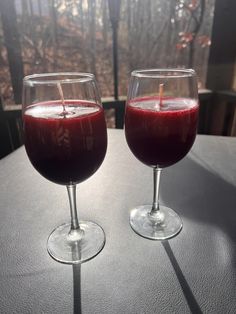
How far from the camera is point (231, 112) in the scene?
89.4 inches

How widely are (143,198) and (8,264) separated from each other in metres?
0.37

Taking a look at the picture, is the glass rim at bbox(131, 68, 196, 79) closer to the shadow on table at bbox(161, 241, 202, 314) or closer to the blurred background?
the shadow on table at bbox(161, 241, 202, 314)

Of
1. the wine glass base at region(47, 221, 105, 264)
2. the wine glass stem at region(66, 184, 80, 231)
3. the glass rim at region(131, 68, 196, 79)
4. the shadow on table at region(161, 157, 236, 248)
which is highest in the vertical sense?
the glass rim at region(131, 68, 196, 79)

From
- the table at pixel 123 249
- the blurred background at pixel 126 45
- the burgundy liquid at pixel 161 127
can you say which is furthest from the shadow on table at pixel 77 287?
the blurred background at pixel 126 45

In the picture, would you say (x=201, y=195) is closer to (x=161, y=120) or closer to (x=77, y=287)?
(x=161, y=120)

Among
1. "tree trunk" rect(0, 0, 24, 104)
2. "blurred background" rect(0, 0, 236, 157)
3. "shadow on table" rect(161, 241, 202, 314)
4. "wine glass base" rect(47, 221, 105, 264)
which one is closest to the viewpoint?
"shadow on table" rect(161, 241, 202, 314)

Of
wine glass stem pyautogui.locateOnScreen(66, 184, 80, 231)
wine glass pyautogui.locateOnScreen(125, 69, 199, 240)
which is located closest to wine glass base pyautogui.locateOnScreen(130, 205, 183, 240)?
wine glass pyautogui.locateOnScreen(125, 69, 199, 240)

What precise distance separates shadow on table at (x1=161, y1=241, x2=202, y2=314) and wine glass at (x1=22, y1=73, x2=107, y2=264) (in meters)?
0.14

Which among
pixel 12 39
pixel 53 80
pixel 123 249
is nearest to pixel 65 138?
pixel 53 80

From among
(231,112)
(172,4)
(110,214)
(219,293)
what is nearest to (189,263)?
(219,293)

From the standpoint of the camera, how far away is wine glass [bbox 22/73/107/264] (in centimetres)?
50

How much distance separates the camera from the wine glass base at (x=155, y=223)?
0.60m

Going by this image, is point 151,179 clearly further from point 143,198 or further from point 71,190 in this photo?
point 71,190

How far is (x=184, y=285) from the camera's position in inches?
18.5
